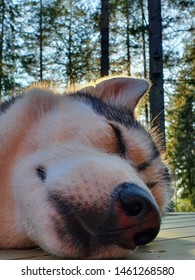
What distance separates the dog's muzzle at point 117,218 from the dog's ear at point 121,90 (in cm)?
94

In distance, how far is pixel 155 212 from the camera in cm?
137

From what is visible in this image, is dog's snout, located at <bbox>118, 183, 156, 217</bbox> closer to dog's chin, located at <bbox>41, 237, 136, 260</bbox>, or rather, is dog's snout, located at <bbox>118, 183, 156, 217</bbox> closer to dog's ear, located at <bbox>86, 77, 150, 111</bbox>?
dog's chin, located at <bbox>41, 237, 136, 260</bbox>

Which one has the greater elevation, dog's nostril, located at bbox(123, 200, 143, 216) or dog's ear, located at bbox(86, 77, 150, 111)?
dog's ear, located at bbox(86, 77, 150, 111)

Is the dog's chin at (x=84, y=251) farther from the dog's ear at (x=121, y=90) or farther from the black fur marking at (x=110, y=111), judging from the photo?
the dog's ear at (x=121, y=90)

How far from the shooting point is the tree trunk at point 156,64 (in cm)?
700

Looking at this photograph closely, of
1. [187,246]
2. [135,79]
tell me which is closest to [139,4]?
[135,79]

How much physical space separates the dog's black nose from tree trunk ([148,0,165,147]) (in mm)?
5501

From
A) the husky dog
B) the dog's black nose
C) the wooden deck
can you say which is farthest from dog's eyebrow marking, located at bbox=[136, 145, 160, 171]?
the dog's black nose

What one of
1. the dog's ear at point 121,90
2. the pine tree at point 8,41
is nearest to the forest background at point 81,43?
the pine tree at point 8,41

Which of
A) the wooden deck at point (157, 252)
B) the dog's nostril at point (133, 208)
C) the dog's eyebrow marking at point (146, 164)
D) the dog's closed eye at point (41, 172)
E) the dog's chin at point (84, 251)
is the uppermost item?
the dog's closed eye at point (41, 172)

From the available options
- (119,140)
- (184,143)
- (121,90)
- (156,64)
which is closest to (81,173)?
(119,140)

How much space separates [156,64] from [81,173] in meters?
5.87

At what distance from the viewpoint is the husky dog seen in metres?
1.36
